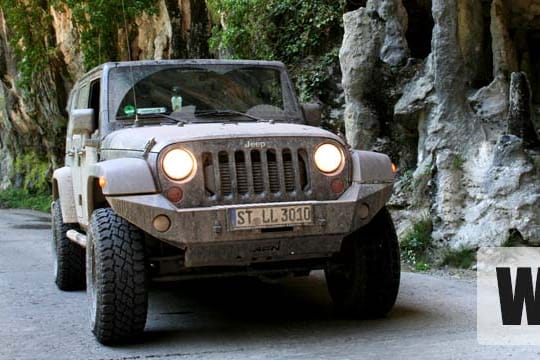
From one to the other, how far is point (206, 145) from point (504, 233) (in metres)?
3.93

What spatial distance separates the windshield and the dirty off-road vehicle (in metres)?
0.03

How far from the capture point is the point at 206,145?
17.6 feet

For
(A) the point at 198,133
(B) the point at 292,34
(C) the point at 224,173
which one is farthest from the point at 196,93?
(B) the point at 292,34

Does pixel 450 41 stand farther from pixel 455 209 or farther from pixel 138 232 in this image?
pixel 138 232

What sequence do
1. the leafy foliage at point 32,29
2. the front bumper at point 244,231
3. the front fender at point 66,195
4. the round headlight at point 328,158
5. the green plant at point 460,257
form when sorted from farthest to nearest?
the leafy foliage at point 32,29, the green plant at point 460,257, the front fender at point 66,195, the round headlight at point 328,158, the front bumper at point 244,231

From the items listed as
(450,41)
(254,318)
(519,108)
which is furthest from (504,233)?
(254,318)

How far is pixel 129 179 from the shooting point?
524cm

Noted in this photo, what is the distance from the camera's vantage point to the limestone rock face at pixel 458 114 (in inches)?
324

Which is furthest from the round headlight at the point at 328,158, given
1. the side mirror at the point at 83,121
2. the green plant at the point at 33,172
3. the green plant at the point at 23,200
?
the green plant at the point at 33,172

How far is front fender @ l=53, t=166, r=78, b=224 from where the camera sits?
25.7 ft

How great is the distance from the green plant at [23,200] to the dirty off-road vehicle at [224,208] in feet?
62.6

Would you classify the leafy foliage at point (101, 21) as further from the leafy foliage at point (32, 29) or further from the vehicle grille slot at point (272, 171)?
the vehicle grille slot at point (272, 171)

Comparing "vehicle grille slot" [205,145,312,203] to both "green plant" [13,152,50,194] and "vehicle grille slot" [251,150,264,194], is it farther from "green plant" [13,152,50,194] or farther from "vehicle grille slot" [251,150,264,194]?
"green plant" [13,152,50,194]

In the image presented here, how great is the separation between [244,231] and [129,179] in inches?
32.8
